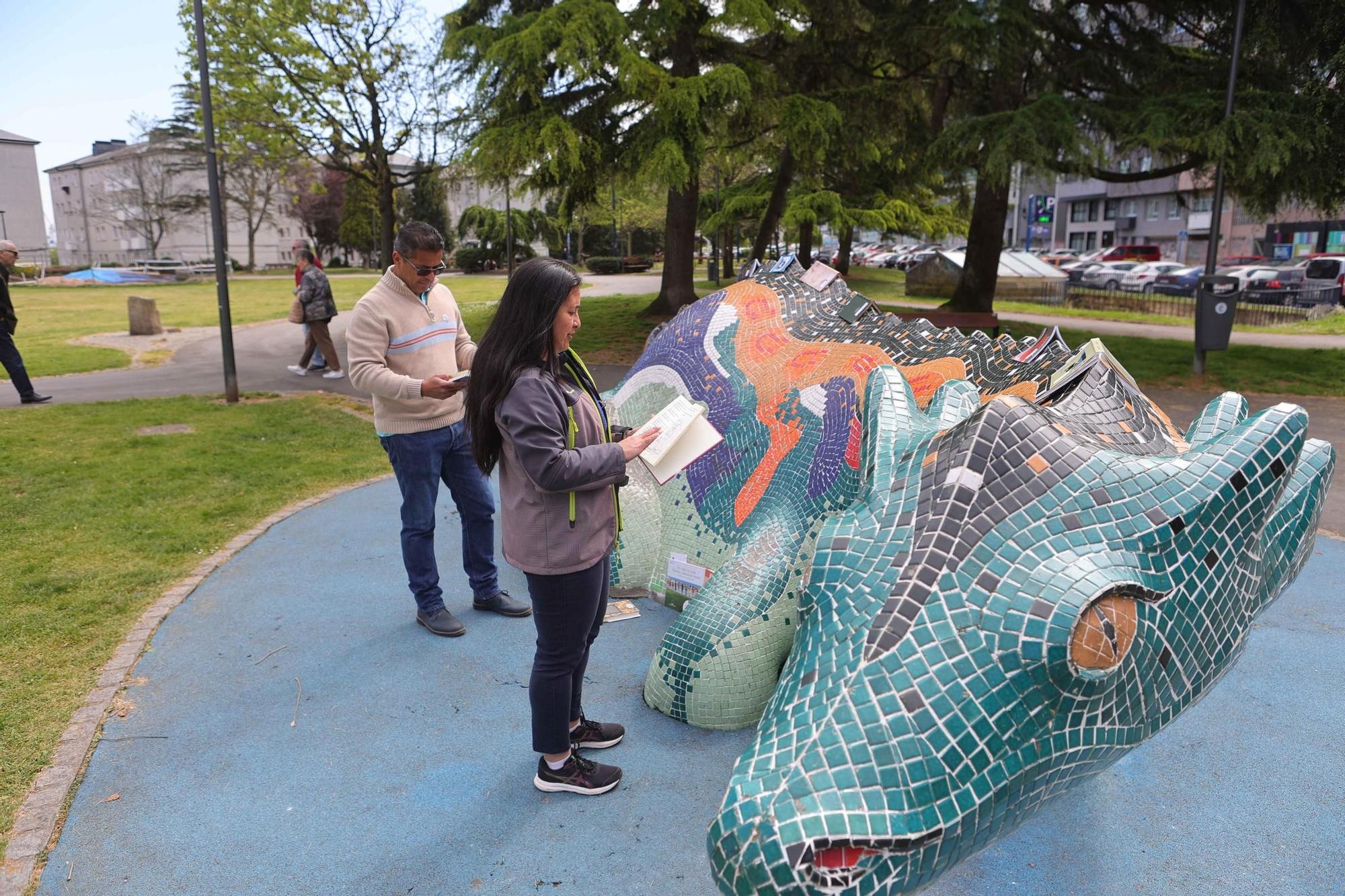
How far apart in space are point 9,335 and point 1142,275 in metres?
34.6

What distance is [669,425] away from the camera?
2879mm

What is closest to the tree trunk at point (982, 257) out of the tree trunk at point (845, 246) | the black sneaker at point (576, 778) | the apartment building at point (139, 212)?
the tree trunk at point (845, 246)

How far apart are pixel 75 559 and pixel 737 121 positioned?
1238 cm

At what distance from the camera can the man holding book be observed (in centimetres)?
422

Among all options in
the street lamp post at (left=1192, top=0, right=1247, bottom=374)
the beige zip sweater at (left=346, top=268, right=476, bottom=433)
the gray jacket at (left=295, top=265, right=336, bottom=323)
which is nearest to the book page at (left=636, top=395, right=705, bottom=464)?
the beige zip sweater at (left=346, top=268, right=476, bottom=433)

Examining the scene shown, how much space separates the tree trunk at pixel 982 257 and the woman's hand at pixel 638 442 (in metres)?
15.3

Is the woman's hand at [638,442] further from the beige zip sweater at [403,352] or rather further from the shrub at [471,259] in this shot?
the shrub at [471,259]

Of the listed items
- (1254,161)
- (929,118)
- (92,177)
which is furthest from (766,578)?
(92,177)

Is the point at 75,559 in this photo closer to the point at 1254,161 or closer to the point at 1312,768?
the point at 1312,768

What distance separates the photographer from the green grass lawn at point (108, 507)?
4191 millimetres

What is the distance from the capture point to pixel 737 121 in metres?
15.2

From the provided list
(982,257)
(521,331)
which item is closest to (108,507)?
(521,331)

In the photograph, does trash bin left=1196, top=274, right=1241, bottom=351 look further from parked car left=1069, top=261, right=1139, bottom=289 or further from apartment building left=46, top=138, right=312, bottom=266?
apartment building left=46, top=138, right=312, bottom=266

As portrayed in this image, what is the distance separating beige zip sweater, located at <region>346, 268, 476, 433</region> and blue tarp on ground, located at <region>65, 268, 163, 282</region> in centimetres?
4293
